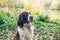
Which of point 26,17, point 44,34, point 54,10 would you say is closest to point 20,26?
point 26,17

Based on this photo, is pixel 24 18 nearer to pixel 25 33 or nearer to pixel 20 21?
pixel 20 21

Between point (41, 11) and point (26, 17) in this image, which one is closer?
point (26, 17)

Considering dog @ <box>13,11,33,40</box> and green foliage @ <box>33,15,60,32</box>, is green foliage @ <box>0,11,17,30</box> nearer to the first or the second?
dog @ <box>13,11,33,40</box>

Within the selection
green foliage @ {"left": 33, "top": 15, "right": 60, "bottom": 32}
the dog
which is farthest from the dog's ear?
green foliage @ {"left": 33, "top": 15, "right": 60, "bottom": 32}

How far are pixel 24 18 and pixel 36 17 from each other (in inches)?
10.2

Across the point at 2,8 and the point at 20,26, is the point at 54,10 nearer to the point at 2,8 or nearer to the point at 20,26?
the point at 20,26

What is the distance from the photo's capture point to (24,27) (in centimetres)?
300

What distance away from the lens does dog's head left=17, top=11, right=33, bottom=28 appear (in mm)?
2949

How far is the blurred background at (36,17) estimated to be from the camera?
3.09 meters

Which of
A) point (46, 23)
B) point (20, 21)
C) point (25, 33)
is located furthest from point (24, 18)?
point (46, 23)

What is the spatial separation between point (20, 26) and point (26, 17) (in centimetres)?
17

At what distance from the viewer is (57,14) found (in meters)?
3.18

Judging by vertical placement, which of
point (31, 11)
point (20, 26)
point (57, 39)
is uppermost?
point (31, 11)

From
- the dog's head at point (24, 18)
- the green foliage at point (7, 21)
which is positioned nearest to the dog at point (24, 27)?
the dog's head at point (24, 18)
